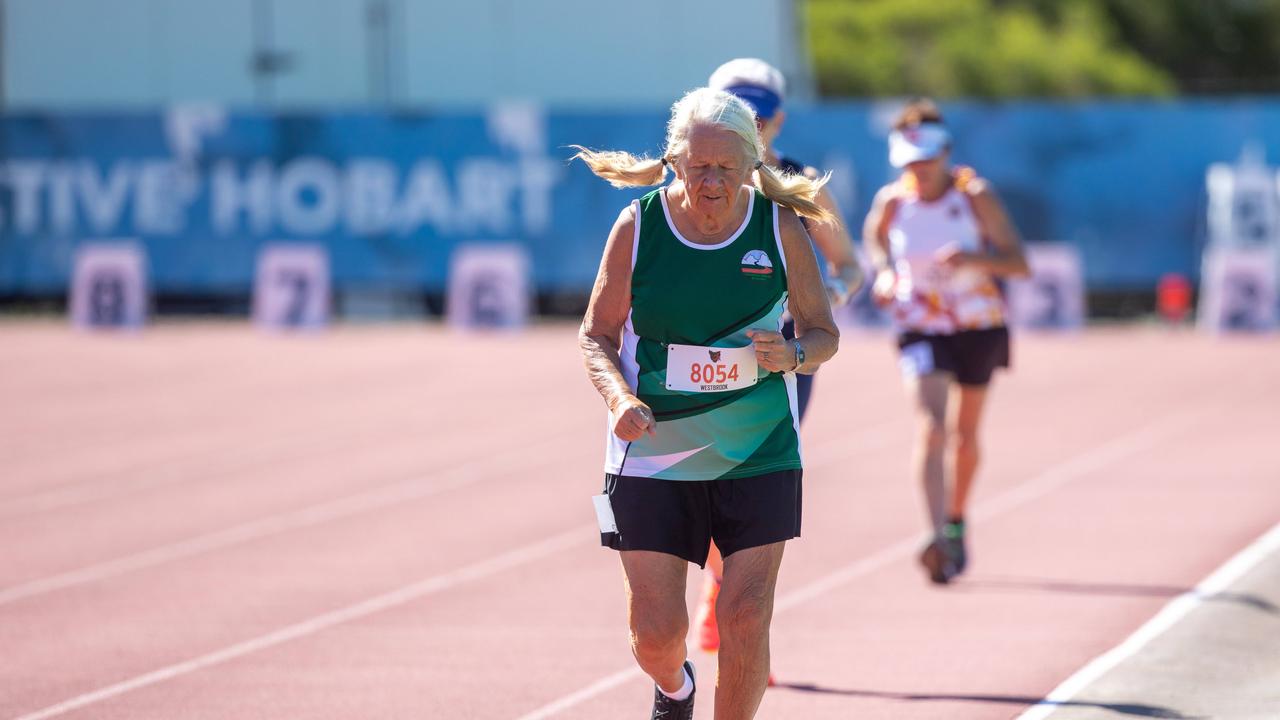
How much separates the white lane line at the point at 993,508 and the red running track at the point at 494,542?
0.03m

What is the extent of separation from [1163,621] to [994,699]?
1370mm

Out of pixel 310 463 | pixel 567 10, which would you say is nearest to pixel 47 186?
pixel 567 10

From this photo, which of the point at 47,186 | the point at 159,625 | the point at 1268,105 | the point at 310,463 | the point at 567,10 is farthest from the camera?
the point at 567,10

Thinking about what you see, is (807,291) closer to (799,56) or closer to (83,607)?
(83,607)

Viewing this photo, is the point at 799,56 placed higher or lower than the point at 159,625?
higher

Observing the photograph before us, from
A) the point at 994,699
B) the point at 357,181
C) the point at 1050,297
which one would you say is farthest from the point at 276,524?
the point at 357,181

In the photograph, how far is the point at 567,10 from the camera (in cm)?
3084

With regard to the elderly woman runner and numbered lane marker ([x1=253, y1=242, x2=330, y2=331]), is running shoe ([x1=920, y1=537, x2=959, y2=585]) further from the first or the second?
numbered lane marker ([x1=253, y1=242, x2=330, y2=331])

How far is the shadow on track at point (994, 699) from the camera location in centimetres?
650

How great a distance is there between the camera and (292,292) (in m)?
25.0

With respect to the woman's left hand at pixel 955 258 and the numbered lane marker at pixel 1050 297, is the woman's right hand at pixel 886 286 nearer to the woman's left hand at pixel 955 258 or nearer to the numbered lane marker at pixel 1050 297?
the woman's left hand at pixel 955 258

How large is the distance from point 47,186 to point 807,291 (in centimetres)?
2227

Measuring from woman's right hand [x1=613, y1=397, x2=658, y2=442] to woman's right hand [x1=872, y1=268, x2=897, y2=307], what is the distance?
Answer: 414 centimetres

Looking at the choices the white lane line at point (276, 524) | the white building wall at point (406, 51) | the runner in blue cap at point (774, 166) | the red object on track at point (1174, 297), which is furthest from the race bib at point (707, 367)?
the white building wall at point (406, 51)
